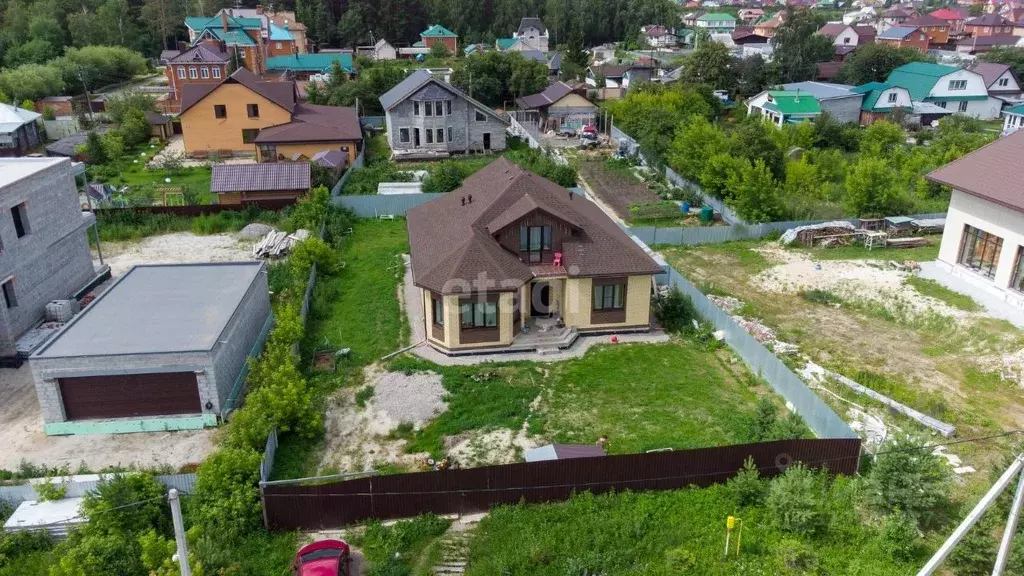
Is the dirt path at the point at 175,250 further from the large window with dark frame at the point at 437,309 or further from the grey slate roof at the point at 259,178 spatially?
the large window with dark frame at the point at 437,309

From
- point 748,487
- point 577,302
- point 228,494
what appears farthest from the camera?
point 577,302

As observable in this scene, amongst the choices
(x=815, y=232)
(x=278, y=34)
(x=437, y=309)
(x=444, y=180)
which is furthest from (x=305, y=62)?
(x=437, y=309)

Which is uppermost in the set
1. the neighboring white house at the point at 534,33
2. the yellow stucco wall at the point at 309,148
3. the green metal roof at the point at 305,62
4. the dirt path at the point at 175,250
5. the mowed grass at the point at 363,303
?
the neighboring white house at the point at 534,33

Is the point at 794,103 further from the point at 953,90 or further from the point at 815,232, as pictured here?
the point at 815,232

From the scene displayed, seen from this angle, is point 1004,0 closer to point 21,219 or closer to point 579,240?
point 579,240

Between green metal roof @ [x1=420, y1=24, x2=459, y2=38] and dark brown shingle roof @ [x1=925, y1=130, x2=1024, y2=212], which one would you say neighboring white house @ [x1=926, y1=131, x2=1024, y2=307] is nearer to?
dark brown shingle roof @ [x1=925, y1=130, x2=1024, y2=212]

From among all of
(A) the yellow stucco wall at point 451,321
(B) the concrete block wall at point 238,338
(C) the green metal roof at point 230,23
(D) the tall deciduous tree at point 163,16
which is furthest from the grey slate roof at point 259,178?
(D) the tall deciduous tree at point 163,16

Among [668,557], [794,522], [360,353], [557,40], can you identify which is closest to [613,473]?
[668,557]
